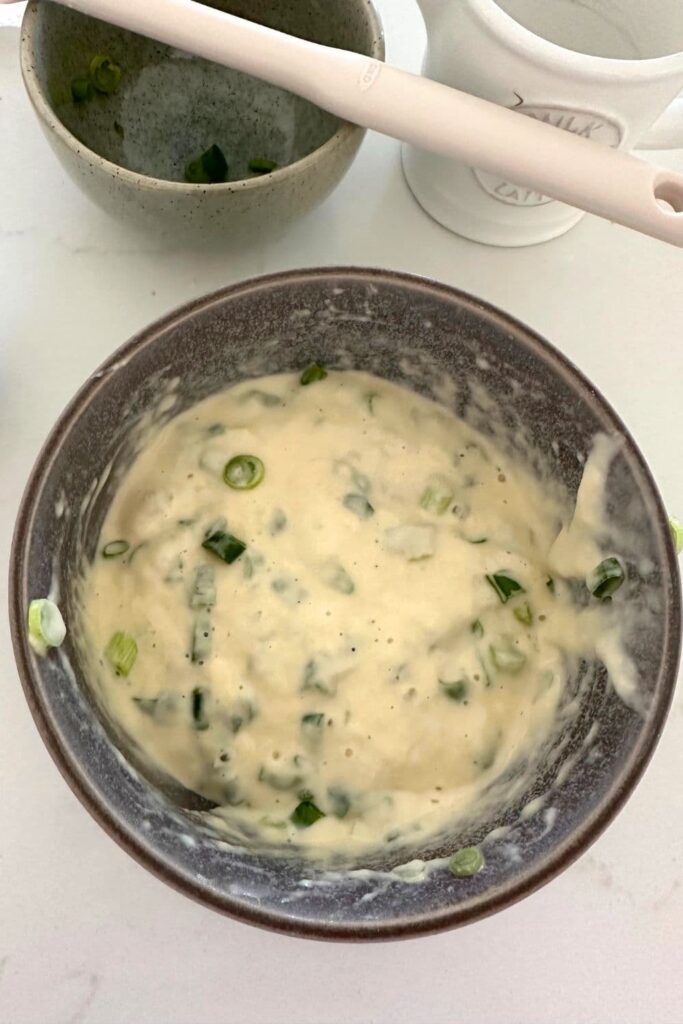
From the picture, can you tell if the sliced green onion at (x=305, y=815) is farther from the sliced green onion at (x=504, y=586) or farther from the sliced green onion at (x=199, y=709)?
the sliced green onion at (x=504, y=586)

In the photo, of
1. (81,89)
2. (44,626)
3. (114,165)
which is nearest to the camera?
(44,626)

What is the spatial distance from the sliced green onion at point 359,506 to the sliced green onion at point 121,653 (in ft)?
0.69

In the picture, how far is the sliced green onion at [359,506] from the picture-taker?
30.7 inches

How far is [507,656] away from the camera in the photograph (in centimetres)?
75

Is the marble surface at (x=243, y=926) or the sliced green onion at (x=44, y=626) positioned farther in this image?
the marble surface at (x=243, y=926)

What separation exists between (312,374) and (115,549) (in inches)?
9.0

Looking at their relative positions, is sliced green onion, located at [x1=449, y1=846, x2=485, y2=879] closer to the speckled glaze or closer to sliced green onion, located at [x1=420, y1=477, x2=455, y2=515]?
sliced green onion, located at [x1=420, y1=477, x2=455, y2=515]

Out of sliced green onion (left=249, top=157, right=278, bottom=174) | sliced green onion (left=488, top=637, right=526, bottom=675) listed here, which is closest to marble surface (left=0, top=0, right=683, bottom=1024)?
sliced green onion (left=249, top=157, right=278, bottom=174)

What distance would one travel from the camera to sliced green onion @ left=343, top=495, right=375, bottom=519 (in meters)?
0.78

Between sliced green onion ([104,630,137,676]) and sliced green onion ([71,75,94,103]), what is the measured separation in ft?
1.66

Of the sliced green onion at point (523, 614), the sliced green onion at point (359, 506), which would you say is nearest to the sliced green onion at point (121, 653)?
the sliced green onion at point (359, 506)

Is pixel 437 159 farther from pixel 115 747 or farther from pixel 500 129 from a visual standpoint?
pixel 115 747

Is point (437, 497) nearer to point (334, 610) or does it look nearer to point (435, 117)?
point (334, 610)

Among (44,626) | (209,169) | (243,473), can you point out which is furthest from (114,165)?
(44,626)
